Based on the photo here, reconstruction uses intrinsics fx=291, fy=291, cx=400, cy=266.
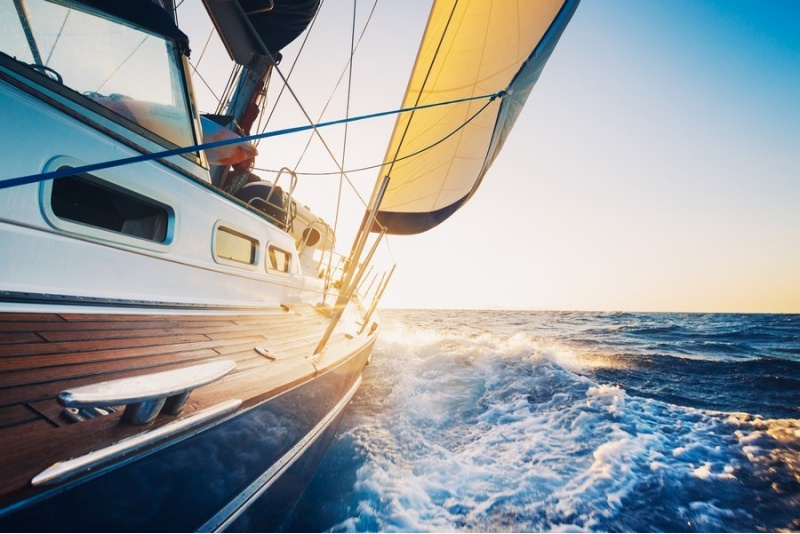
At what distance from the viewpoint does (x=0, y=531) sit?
625mm

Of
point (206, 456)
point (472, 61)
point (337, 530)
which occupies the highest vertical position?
point (472, 61)

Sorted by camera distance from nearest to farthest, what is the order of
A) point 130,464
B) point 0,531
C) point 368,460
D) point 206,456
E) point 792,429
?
point 0,531 < point 130,464 < point 206,456 < point 368,460 < point 792,429

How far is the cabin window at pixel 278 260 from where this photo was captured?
4.03 metres

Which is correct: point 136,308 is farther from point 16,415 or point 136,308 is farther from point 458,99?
point 458,99

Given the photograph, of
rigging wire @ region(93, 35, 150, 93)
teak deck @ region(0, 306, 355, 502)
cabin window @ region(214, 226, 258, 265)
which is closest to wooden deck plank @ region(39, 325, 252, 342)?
teak deck @ region(0, 306, 355, 502)

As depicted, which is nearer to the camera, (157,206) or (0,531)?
(0,531)

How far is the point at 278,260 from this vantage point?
437cm

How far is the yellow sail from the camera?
16.8ft

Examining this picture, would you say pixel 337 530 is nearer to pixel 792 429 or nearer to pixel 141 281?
pixel 141 281

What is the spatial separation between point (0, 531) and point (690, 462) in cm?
512

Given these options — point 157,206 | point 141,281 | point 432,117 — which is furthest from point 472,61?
point 141,281

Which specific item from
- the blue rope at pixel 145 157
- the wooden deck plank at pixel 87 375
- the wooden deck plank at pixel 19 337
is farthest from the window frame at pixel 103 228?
the wooden deck plank at pixel 87 375

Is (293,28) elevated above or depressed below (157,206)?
above

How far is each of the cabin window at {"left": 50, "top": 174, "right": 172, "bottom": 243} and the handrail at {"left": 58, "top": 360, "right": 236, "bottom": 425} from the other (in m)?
1.82
